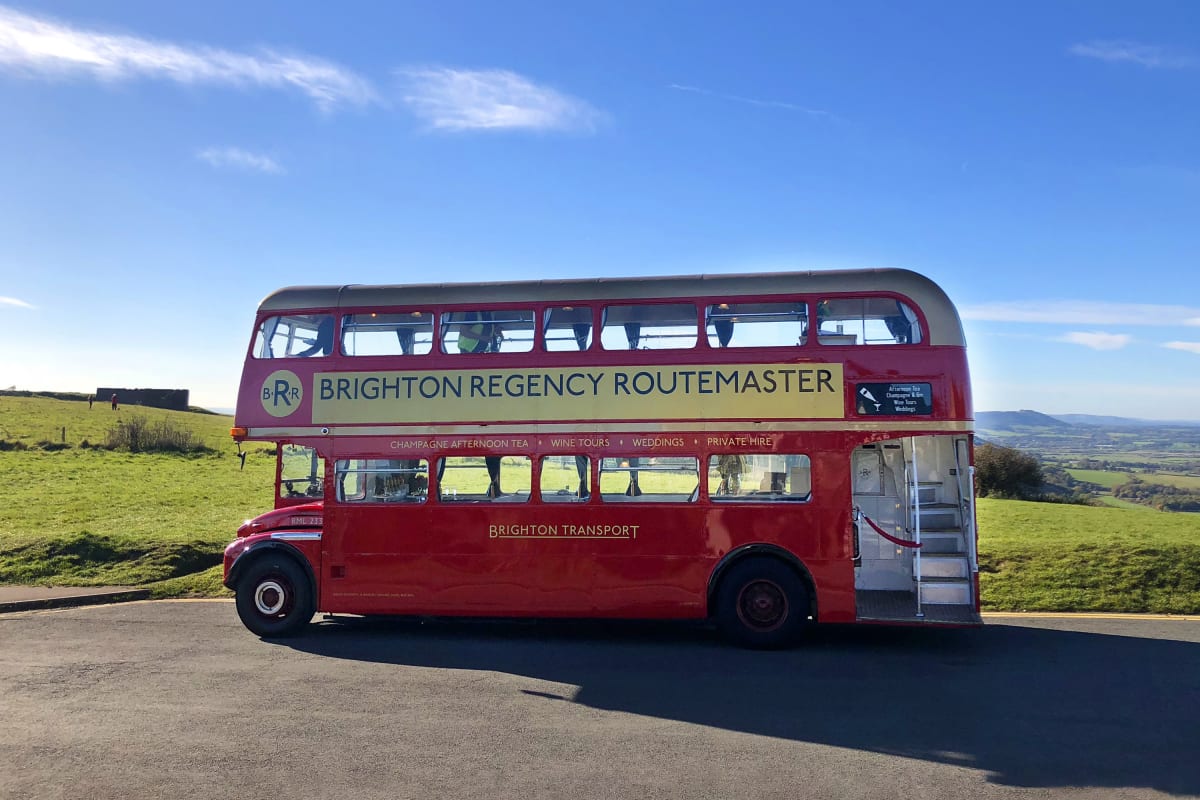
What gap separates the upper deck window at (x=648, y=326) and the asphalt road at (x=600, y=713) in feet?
11.4

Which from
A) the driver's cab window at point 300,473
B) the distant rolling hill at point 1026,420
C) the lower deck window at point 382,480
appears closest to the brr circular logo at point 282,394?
the driver's cab window at point 300,473

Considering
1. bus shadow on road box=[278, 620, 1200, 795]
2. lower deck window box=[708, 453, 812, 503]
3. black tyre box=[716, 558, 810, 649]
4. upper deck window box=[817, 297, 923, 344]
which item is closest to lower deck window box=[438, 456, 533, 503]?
bus shadow on road box=[278, 620, 1200, 795]

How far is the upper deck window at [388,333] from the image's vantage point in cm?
999

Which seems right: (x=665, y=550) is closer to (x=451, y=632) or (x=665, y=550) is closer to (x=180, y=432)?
(x=451, y=632)

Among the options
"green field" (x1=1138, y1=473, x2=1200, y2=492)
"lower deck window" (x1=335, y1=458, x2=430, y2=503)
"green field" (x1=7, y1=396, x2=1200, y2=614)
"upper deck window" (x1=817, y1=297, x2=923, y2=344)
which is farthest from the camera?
"green field" (x1=1138, y1=473, x2=1200, y2=492)

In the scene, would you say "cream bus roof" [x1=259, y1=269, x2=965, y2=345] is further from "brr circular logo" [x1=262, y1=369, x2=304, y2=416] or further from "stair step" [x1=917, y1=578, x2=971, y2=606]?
"stair step" [x1=917, y1=578, x2=971, y2=606]

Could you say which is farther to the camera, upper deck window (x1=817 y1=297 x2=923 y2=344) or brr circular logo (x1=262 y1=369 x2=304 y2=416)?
brr circular logo (x1=262 y1=369 x2=304 y2=416)

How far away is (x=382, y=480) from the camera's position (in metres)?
10.0

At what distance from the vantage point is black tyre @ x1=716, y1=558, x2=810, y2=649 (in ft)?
29.9

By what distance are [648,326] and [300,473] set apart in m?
4.82

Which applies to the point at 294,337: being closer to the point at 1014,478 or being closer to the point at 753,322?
the point at 753,322

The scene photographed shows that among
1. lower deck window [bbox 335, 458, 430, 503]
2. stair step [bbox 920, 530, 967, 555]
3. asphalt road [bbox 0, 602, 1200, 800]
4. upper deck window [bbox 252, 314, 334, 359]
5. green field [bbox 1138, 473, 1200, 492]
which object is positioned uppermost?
upper deck window [bbox 252, 314, 334, 359]

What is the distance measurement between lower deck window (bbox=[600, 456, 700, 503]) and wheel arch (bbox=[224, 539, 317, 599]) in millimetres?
3740

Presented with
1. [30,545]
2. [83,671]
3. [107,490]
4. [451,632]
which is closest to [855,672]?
[451,632]
